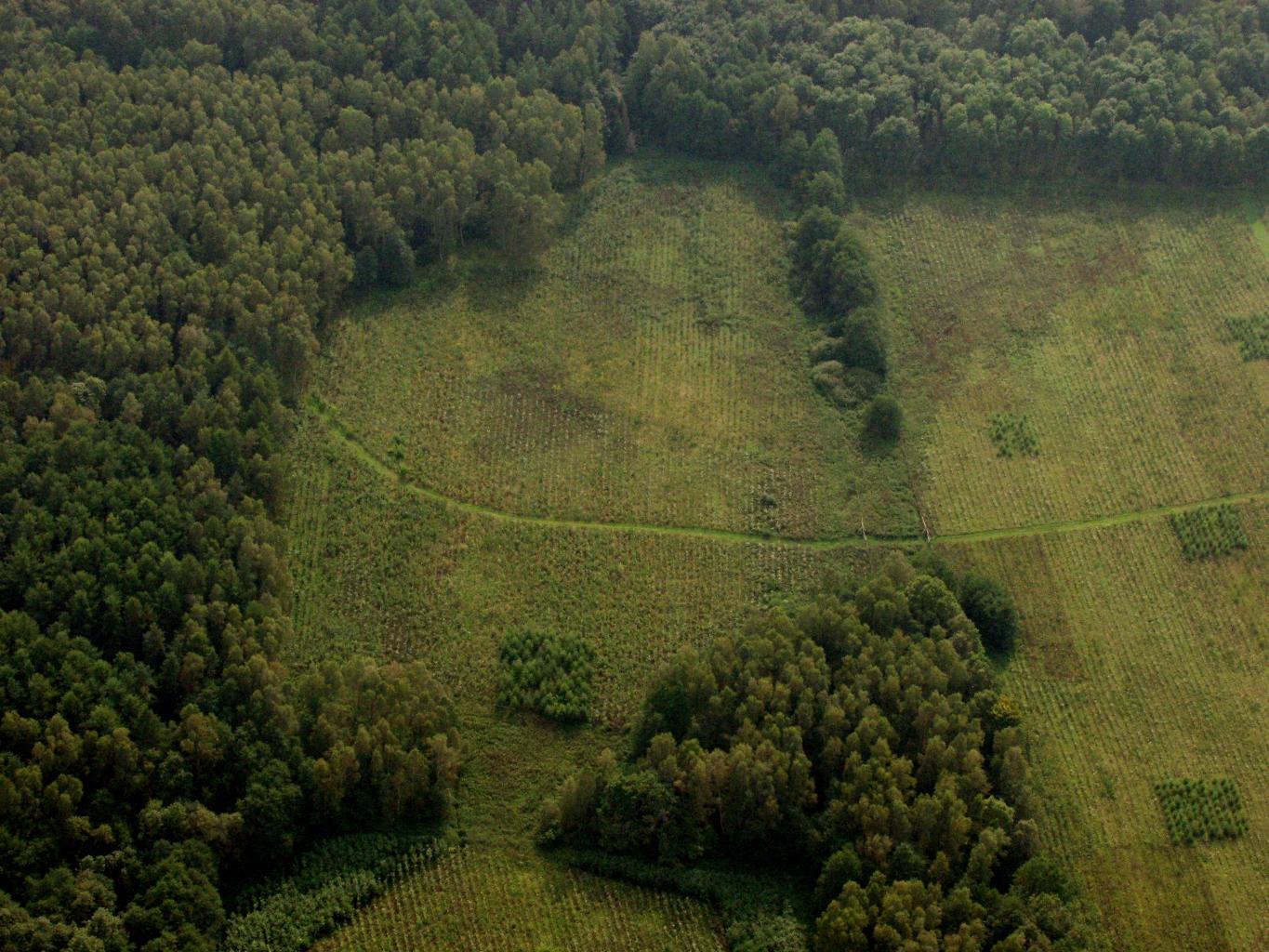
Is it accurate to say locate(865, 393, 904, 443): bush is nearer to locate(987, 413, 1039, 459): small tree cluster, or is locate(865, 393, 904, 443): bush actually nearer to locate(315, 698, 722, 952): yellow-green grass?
locate(987, 413, 1039, 459): small tree cluster

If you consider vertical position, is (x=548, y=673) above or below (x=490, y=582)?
below

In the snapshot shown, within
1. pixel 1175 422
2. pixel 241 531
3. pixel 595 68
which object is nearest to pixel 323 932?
Answer: pixel 241 531

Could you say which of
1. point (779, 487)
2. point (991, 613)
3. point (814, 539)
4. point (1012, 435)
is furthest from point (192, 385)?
point (1012, 435)

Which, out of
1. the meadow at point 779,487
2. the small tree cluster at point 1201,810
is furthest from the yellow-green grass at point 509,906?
the small tree cluster at point 1201,810

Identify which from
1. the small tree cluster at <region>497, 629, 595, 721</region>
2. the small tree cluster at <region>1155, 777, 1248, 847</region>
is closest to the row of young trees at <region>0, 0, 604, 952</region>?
the small tree cluster at <region>497, 629, 595, 721</region>

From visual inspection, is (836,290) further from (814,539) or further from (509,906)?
(509,906)

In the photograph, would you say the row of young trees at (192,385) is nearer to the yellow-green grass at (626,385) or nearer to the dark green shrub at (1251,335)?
the yellow-green grass at (626,385)
